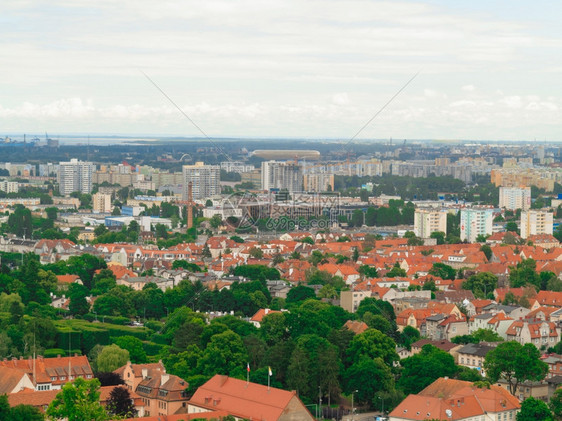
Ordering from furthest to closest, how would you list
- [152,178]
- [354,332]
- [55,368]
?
Answer: [152,178] → [354,332] → [55,368]

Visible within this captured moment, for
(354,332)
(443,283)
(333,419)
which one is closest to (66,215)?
(443,283)

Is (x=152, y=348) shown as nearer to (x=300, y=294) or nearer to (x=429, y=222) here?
(x=300, y=294)

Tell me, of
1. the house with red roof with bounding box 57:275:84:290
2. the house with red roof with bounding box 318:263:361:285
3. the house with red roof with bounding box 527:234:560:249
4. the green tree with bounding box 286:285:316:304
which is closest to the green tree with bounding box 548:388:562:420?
the green tree with bounding box 286:285:316:304

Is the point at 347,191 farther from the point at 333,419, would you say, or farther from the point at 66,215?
the point at 333,419

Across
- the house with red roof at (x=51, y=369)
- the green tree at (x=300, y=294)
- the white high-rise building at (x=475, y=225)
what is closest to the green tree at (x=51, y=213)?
the white high-rise building at (x=475, y=225)

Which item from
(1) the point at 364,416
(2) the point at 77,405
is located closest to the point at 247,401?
(2) the point at 77,405

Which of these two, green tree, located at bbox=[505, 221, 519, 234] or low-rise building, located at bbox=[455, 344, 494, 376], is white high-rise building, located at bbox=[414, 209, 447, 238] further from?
low-rise building, located at bbox=[455, 344, 494, 376]

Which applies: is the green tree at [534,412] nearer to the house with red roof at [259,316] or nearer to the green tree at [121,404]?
the green tree at [121,404]
